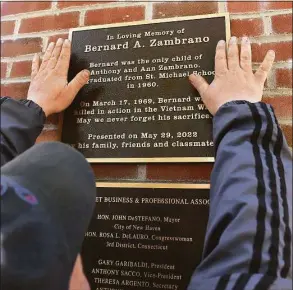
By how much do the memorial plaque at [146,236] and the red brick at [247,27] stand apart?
523 mm

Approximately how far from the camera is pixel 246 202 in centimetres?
71

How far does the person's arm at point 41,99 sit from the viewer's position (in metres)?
0.92

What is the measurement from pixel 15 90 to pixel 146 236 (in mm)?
740

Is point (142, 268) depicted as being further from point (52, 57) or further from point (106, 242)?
point (52, 57)

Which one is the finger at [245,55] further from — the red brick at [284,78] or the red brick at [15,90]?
the red brick at [15,90]

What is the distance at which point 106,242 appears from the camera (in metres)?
1.14

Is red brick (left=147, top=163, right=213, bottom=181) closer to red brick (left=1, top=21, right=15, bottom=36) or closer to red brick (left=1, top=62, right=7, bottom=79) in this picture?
red brick (left=1, top=62, right=7, bottom=79)

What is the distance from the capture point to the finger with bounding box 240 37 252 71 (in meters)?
1.09

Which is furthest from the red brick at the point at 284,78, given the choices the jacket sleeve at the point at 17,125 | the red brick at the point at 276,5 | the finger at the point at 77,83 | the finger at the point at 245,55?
the jacket sleeve at the point at 17,125

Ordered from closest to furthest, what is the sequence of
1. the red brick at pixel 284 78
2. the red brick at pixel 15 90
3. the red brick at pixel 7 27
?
the red brick at pixel 284 78, the red brick at pixel 15 90, the red brick at pixel 7 27

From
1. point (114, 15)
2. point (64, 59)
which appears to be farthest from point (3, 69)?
point (114, 15)

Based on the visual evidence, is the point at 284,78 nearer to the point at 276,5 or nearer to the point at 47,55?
the point at 276,5

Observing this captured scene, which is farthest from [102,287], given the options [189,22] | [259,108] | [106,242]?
[189,22]

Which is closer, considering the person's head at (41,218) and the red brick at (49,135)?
the person's head at (41,218)
